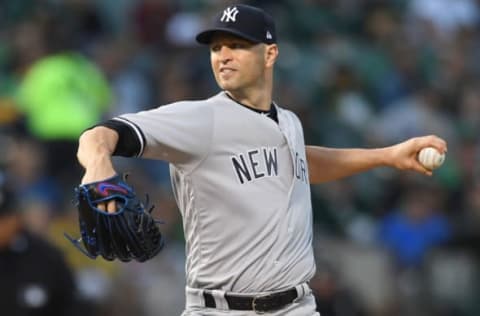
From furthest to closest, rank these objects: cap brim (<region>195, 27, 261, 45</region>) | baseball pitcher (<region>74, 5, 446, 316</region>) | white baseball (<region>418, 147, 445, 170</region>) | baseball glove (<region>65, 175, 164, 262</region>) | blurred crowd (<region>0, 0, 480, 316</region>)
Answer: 1. blurred crowd (<region>0, 0, 480, 316</region>)
2. white baseball (<region>418, 147, 445, 170</region>)
3. cap brim (<region>195, 27, 261, 45</region>)
4. baseball pitcher (<region>74, 5, 446, 316</region>)
5. baseball glove (<region>65, 175, 164, 262</region>)

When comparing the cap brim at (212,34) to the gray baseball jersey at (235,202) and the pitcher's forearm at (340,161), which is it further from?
the pitcher's forearm at (340,161)

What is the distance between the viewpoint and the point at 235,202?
491 cm

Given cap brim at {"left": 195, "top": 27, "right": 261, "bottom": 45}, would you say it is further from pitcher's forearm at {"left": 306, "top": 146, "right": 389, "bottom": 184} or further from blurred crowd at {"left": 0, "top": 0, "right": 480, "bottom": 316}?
blurred crowd at {"left": 0, "top": 0, "right": 480, "bottom": 316}

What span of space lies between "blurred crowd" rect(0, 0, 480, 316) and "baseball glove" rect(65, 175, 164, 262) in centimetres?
373

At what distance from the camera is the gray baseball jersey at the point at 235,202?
4863mm

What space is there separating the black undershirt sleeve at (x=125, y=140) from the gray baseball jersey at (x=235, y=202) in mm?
302

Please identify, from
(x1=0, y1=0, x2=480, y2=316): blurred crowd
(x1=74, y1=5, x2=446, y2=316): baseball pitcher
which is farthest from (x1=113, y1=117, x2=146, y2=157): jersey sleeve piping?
(x1=0, y1=0, x2=480, y2=316): blurred crowd

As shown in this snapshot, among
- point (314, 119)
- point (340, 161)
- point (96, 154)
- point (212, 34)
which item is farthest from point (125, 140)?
point (314, 119)

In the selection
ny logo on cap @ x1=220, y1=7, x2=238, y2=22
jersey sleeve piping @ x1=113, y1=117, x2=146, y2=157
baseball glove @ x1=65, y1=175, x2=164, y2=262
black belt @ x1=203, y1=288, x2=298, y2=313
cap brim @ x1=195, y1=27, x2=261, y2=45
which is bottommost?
black belt @ x1=203, y1=288, x2=298, y2=313

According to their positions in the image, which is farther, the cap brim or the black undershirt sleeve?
the cap brim

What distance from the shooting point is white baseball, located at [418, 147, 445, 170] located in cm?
547

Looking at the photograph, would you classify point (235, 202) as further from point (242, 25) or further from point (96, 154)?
point (96, 154)

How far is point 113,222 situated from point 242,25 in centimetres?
129

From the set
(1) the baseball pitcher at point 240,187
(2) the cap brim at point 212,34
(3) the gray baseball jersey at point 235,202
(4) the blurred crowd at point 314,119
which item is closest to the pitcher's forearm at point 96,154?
(1) the baseball pitcher at point 240,187
